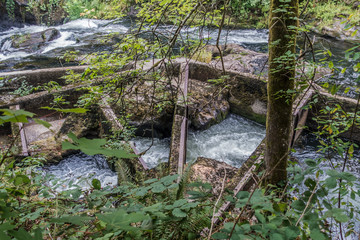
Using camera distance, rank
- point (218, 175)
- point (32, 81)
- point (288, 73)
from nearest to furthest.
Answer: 1. point (288, 73)
2. point (218, 175)
3. point (32, 81)

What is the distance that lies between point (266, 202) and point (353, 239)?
3148mm

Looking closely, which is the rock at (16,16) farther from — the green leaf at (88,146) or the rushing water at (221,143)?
the green leaf at (88,146)

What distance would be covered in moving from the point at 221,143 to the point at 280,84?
3.53m

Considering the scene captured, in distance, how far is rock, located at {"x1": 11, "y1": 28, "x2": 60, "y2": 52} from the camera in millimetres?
10822

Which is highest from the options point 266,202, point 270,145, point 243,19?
point 243,19

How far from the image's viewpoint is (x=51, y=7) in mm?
14875

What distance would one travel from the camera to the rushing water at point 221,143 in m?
5.21

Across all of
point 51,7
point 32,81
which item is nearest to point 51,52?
point 32,81

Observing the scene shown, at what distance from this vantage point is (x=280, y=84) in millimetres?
2287

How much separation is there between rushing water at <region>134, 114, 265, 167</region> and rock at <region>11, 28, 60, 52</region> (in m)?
8.87

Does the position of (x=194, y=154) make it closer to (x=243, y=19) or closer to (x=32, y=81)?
(x=32, y=81)

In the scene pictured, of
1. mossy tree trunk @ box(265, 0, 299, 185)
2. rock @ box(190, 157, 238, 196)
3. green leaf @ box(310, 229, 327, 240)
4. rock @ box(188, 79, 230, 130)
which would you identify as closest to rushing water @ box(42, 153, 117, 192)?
rock @ box(190, 157, 238, 196)

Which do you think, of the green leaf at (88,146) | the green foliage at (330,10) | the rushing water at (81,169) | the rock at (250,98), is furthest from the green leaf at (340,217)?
the green foliage at (330,10)

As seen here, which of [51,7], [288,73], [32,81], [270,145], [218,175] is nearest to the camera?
[288,73]
